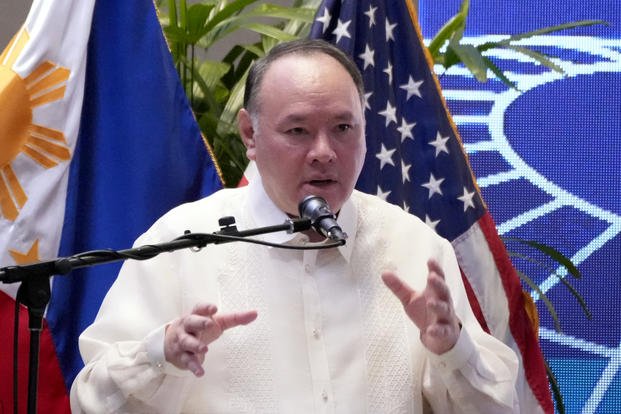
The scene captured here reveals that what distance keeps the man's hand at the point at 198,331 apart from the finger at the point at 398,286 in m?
0.25

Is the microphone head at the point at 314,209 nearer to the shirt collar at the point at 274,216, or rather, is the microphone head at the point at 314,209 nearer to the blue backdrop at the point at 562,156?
the shirt collar at the point at 274,216

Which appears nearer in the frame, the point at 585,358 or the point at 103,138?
the point at 103,138

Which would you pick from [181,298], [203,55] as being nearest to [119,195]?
[181,298]

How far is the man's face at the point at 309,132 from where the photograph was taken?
246 cm

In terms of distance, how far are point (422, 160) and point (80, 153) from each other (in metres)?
0.97

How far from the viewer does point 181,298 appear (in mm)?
2506

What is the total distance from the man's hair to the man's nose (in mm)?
180

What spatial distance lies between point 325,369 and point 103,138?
1.06 metres

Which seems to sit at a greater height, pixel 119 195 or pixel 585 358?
pixel 119 195

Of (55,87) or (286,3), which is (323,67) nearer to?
(55,87)

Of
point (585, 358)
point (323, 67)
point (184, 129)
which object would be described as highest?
point (323, 67)

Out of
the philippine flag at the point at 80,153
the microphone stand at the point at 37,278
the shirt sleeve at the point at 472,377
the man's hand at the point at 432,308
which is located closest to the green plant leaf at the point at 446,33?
the philippine flag at the point at 80,153

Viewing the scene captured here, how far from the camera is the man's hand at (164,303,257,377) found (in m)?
2.10

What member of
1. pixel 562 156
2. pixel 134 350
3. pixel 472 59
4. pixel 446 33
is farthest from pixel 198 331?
pixel 562 156
